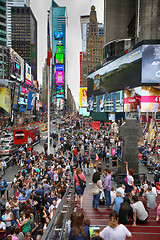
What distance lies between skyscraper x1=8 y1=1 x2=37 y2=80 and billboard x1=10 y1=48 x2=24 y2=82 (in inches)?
4376

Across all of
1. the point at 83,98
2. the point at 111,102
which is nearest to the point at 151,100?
the point at 111,102

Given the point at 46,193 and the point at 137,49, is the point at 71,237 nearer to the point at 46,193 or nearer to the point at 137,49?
the point at 46,193

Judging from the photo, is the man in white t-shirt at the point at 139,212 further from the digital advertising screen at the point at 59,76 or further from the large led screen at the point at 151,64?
the digital advertising screen at the point at 59,76

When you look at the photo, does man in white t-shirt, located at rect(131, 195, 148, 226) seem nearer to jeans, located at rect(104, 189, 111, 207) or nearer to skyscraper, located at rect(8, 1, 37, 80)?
jeans, located at rect(104, 189, 111, 207)

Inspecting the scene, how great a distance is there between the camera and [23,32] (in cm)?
16712

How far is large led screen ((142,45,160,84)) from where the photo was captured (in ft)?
128

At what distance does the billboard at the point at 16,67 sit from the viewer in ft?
175

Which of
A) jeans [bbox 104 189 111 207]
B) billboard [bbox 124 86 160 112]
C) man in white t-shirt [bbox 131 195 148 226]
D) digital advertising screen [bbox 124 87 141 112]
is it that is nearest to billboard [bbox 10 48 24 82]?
digital advertising screen [bbox 124 87 141 112]

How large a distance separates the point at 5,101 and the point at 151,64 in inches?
1193

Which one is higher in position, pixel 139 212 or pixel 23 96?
pixel 23 96

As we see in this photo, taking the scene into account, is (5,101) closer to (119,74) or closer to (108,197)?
(119,74)

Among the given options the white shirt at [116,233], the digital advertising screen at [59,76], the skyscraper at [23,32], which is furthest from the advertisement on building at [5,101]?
the skyscraper at [23,32]

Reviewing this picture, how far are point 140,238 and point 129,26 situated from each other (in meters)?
74.3

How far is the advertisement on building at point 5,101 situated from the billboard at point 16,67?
1045cm
